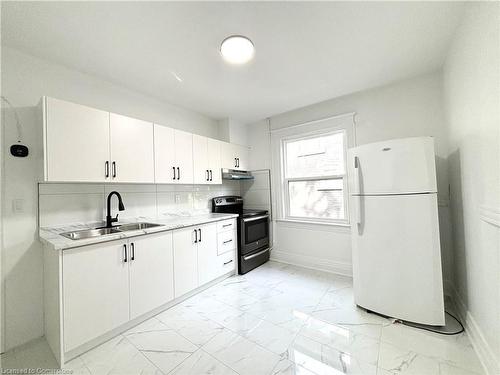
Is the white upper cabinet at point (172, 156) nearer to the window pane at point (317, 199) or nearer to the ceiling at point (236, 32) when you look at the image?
the ceiling at point (236, 32)

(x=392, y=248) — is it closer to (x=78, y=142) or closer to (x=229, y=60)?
(x=229, y=60)

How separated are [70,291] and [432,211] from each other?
9.53 ft

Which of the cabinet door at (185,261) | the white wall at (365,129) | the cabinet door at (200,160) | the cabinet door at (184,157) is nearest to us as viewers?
the cabinet door at (185,261)

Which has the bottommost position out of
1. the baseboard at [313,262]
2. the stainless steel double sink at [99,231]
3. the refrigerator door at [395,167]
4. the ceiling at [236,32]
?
the baseboard at [313,262]

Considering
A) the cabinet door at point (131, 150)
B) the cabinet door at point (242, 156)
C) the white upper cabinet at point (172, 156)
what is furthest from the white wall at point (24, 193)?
the cabinet door at point (242, 156)

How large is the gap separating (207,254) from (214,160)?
138 centimetres

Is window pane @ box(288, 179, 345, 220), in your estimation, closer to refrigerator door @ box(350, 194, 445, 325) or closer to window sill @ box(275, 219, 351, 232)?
window sill @ box(275, 219, 351, 232)

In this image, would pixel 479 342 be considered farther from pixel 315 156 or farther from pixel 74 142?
pixel 74 142

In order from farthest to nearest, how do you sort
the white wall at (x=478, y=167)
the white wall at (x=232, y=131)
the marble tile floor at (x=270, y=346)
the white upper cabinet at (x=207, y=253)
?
the white wall at (x=232, y=131) < the white upper cabinet at (x=207, y=253) < the marble tile floor at (x=270, y=346) < the white wall at (x=478, y=167)

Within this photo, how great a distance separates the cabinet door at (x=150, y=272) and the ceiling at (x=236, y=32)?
1710 mm

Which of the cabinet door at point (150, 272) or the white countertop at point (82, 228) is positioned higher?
the white countertop at point (82, 228)

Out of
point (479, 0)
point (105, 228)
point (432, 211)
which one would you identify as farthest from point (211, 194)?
point (479, 0)

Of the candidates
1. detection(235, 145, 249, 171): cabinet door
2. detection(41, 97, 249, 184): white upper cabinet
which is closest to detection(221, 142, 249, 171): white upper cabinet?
detection(235, 145, 249, 171): cabinet door

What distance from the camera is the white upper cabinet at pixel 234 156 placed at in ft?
11.1
